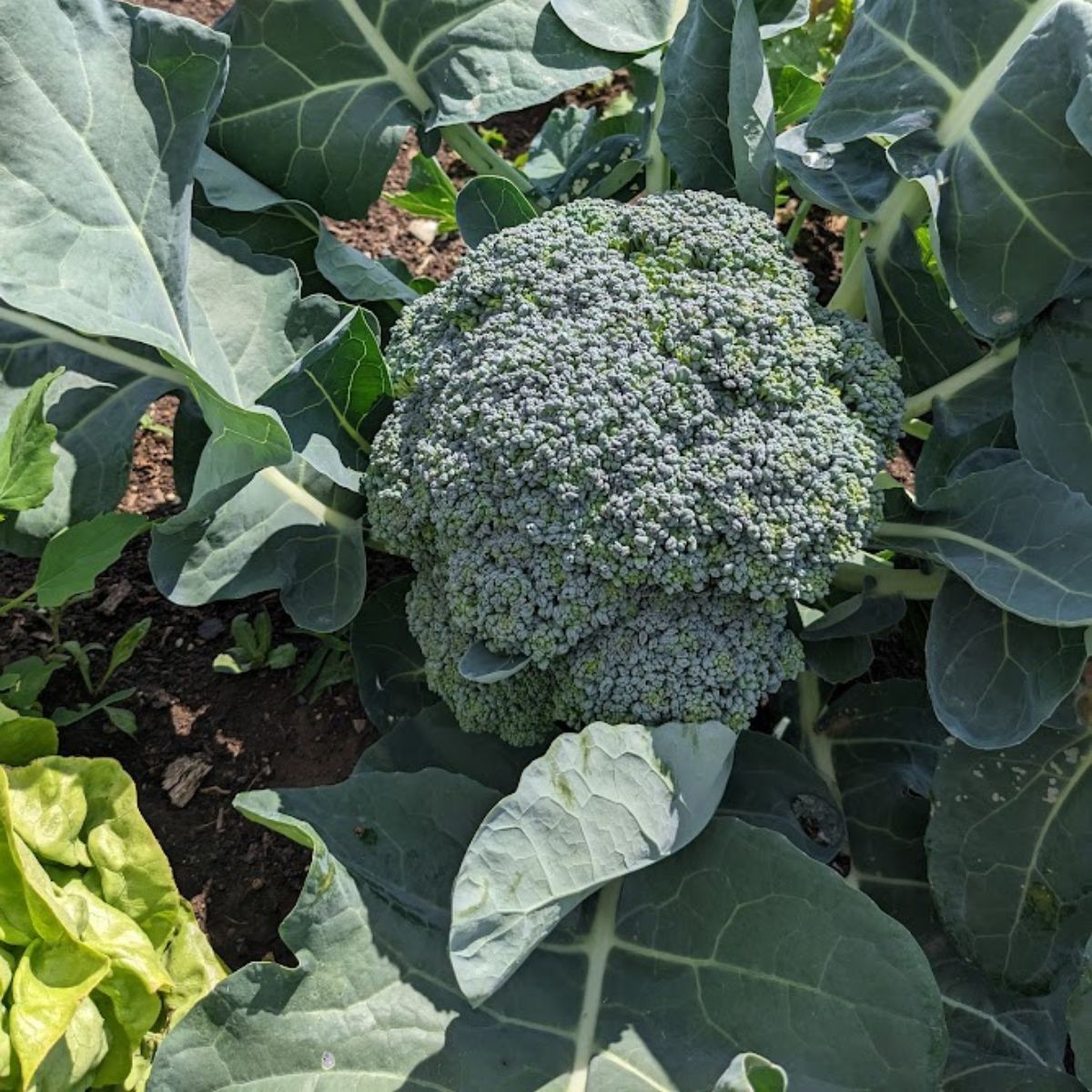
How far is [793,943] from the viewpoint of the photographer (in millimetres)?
1473

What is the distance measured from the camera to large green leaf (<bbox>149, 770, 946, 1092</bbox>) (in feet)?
4.64

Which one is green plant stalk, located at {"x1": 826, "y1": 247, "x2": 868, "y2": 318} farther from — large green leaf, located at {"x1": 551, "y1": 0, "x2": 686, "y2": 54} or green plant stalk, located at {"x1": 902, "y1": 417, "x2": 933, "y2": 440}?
large green leaf, located at {"x1": 551, "y1": 0, "x2": 686, "y2": 54}

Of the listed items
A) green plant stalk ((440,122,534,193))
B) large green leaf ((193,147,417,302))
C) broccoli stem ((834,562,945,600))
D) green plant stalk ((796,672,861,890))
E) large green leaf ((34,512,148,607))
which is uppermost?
green plant stalk ((440,122,534,193))

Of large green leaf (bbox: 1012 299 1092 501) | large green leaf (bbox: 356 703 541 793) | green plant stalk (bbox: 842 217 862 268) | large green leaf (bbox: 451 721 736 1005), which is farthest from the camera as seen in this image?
green plant stalk (bbox: 842 217 862 268)

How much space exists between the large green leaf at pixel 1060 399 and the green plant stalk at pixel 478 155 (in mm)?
970

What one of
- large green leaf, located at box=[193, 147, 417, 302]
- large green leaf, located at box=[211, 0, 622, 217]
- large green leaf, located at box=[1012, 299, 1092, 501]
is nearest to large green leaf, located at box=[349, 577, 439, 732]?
large green leaf, located at box=[193, 147, 417, 302]

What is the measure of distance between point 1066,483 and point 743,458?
46cm

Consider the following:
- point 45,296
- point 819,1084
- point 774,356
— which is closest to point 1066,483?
point 774,356

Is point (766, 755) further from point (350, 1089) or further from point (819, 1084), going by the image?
point (350, 1089)

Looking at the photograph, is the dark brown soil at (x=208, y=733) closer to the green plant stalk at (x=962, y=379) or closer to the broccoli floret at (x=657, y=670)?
the broccoli floret at (x=657, y=670)

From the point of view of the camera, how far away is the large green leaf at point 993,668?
1547mm

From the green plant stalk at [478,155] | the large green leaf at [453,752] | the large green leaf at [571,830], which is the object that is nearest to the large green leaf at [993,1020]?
the large green leaf at [571,830]

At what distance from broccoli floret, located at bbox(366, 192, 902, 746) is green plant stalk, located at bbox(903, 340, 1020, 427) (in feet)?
0.49

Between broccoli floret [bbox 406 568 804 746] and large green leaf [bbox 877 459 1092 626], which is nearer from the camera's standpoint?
large green leaf [bbox 877 459 1092 626]
